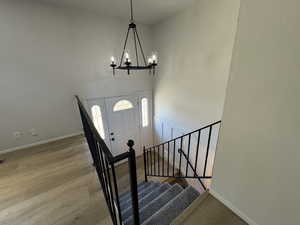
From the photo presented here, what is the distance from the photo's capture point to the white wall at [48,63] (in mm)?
2330

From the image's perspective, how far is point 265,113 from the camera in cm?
96

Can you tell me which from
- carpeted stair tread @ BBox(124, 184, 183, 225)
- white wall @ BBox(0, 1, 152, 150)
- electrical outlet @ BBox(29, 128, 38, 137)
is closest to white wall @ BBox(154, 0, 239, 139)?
white wall @ BBox(0, 1, 152, 150)

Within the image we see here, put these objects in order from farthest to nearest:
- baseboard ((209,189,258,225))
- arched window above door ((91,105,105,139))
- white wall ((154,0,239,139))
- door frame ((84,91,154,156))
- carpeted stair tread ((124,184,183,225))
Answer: arched window above door ((91,105,105,139)) → door frame ((84,91,154,156)) → white wall ((154,0,239,139)) → carpeted stair tread ((124,184,183,225)) → baseboard ((209,189,258,225))

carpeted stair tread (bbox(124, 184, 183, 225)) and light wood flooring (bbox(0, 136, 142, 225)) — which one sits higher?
light wood flooring (bbox(0, 136, 142, 225))

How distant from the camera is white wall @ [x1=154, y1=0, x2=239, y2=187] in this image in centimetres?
234

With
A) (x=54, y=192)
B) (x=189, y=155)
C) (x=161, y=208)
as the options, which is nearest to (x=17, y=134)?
(x=54, y=192)

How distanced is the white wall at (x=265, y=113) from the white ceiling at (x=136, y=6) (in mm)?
2308

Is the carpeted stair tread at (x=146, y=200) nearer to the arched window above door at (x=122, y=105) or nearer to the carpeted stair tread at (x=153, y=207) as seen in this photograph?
the carpeted stair tread at (x=153, y=207)

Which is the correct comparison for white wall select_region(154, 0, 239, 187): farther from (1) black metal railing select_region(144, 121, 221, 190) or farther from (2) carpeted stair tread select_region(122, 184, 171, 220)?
(2) carpeted stair tread select_region(122, 184, 171, 220)

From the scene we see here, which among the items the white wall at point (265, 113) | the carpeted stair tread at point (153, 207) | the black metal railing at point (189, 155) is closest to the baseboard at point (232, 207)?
the white wall at point (265, 113)

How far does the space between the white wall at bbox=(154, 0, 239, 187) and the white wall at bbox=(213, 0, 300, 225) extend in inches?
58.2

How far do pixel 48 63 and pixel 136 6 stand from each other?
6.94 feet

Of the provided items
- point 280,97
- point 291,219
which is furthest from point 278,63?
point 291,219

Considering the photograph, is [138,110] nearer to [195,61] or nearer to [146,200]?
[195,61]
